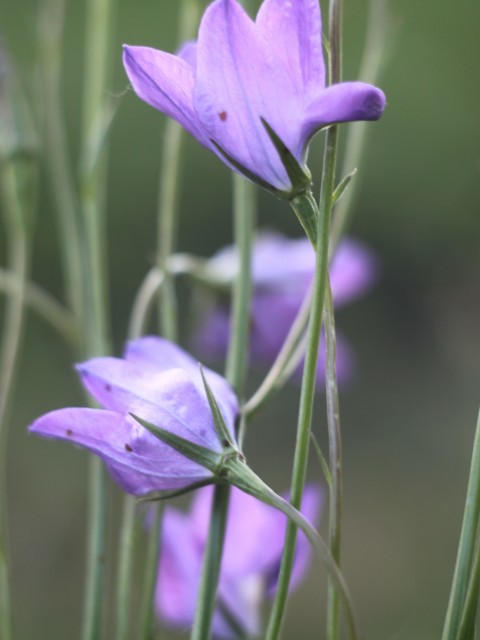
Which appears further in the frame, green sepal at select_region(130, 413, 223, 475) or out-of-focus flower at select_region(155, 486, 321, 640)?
out-of-focus flower at select_region(155, 486, 321, 640)

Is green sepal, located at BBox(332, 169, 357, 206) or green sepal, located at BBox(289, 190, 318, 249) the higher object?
green sepal, located at BBox(332, 169, 357, 206)

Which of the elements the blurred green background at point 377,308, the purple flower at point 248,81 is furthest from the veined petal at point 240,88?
the blurred green background at point 377,308

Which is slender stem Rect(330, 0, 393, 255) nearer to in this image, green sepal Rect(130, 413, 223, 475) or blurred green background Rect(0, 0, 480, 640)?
green sepal Rect(130, 413, 223, 475)

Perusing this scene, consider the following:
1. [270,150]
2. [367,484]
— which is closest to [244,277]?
[270,150]

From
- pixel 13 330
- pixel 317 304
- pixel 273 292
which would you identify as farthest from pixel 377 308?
pixel 317 304

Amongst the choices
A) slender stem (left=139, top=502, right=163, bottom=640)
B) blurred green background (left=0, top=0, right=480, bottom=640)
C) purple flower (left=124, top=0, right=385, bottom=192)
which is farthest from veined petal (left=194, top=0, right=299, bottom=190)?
blurred green background (left=0, top=0, right=480, bottom=640)

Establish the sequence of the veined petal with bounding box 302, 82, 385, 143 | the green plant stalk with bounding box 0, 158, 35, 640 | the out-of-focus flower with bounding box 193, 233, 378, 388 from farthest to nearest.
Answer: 1. the out-of-focus flower with bounding box 193, 233, 378, 388
2. the green plant stalk with bounding box 0, 158, 35, 640
3. the veined petal with bounding box 302, 82, 385, 143
